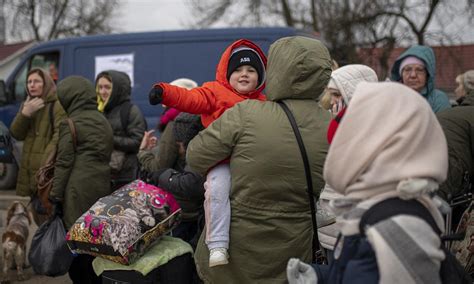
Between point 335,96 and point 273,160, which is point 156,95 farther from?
point 335,96

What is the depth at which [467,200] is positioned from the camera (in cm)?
347

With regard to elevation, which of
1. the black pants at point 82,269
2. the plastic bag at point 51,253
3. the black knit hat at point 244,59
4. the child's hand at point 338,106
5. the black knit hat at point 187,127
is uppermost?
the black knit hat at point 244,59

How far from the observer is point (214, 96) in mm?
3404

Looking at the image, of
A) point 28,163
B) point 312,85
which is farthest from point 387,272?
point 28,163

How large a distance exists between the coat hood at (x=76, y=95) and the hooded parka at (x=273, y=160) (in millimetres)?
1941

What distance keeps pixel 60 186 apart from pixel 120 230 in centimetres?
125

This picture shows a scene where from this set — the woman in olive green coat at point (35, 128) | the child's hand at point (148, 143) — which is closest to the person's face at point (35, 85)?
the woman in olive green coat at point (35, 128)

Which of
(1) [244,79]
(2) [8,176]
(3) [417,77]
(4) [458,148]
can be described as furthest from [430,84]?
(2) [8,176]

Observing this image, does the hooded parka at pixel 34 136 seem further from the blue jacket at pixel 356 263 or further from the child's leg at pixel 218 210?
the blue jacket at pixel 356 263

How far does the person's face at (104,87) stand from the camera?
533cm

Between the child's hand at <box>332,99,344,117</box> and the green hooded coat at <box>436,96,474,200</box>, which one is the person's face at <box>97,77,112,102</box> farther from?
the green hooded coat at <box>436,96,474,200</box>

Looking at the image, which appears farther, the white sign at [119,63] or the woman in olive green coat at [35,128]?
the white sign at [119,63]

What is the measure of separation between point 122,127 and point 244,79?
1.99 meters

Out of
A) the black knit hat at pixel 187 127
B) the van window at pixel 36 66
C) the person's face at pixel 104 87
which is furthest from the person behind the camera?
the van window at pixel 36 66
